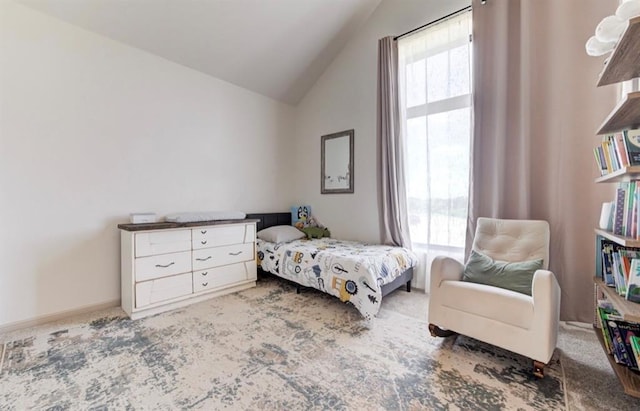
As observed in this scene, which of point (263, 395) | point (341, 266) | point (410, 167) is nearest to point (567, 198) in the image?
point (410, 167)

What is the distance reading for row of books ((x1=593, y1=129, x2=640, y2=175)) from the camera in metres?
1.38

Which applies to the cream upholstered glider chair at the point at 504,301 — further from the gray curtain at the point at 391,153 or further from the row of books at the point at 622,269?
the gray curtain at the point at 391,153

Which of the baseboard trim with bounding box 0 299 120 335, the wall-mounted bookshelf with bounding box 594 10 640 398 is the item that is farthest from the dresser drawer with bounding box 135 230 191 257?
the wall-mounted bookshelf with bounding box 594 10 640 398

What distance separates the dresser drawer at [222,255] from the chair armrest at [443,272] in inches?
84.5

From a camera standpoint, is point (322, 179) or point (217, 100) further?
point (322, 179)

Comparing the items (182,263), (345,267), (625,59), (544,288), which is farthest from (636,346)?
(182,263)

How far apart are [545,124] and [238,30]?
3227 millimetres

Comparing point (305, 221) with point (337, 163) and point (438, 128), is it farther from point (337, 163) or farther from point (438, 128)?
point (438, 128)

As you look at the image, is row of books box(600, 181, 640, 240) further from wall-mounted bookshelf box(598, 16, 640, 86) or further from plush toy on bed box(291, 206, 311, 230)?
plush toy on bed box(291, 206, 311, 230)

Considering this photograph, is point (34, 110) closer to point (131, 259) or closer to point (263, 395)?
point (131, 259)

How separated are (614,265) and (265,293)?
291 cm

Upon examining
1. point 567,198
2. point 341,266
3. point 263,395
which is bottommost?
point 263,395

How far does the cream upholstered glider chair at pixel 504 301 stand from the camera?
62.1 inches

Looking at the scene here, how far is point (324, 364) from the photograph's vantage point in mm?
1757
